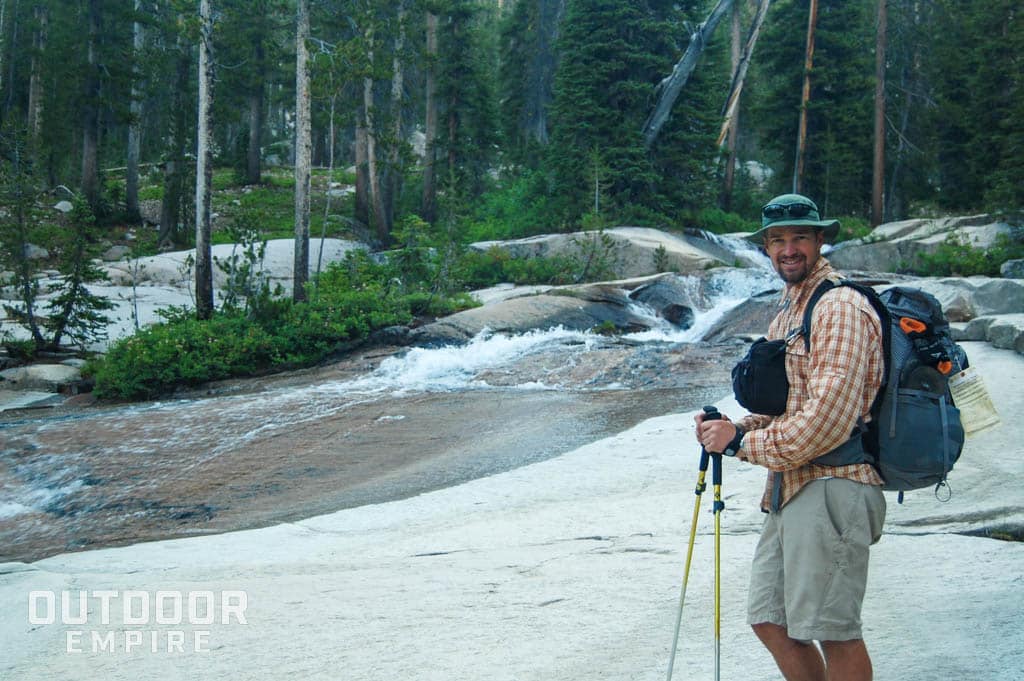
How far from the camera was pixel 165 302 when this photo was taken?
73.5 ft

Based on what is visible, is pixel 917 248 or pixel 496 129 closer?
pixel 917 248

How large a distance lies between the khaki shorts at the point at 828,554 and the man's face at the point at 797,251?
771 millimetres

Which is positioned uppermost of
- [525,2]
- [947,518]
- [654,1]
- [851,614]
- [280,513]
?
[525,2]

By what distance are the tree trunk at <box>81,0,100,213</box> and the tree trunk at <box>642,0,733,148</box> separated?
65.2 ft

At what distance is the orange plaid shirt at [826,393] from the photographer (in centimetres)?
289

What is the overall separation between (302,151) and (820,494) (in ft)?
59.5

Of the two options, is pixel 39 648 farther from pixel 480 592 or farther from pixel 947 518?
pixel 947 518

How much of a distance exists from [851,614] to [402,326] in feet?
49.9

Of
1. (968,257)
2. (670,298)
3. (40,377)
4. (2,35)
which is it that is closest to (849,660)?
(40,377)

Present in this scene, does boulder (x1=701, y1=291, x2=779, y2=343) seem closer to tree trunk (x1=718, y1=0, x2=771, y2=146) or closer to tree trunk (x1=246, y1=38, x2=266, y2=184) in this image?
tree trunk (x1=718, y1=0, x2=771, y2=146)

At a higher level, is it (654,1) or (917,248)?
(654,1)

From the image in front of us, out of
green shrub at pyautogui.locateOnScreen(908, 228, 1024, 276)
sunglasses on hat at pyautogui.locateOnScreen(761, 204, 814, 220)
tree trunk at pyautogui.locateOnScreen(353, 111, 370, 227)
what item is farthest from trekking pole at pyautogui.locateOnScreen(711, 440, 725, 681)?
tree trunk at pyautogui.locateOnScreen(353, 111, 370, 227)

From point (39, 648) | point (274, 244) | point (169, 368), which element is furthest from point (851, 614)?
point (274, 244)

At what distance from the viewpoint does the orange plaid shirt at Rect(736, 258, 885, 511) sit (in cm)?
289
